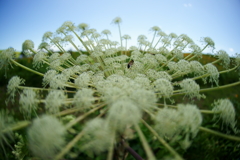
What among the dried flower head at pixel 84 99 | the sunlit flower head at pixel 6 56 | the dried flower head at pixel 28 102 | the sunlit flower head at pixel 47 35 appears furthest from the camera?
the sunlit flower head at pixel 47 35

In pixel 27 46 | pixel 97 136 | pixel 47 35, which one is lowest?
pixel 97 136

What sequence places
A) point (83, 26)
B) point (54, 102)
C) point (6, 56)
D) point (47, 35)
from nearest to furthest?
point (54, 102)
point (6, 56)
point (47, 35)
point (83, 26)

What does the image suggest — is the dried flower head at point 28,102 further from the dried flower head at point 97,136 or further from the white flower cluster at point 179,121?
the white flower cluster at point 179,121

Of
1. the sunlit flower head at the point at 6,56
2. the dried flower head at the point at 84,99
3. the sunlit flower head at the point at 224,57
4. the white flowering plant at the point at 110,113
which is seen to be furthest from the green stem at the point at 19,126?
the sunlit flower head at the point at 224,57

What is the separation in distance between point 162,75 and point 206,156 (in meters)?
1.90

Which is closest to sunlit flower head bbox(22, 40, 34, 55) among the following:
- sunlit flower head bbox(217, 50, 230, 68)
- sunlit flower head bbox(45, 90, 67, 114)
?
sunlit flower head bbox(45, 90, 67, 114)

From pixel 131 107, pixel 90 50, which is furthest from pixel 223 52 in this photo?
pixel 90 50

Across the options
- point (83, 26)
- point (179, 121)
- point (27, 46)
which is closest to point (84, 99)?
point (179, 121)

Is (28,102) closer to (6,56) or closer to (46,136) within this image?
(46,136)

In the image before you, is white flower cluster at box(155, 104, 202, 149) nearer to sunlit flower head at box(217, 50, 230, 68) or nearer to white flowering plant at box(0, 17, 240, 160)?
white flowering plant at box(0, 17, 240, 160)

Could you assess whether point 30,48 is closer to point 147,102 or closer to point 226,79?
point 147,102

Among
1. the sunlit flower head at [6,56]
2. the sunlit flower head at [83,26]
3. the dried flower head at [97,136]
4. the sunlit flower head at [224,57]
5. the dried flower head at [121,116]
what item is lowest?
the dried flower head at [97,136]

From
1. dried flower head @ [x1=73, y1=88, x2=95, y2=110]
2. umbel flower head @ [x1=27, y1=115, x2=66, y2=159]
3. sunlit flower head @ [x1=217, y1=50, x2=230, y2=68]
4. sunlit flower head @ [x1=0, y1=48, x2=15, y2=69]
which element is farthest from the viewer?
sunlit flower head @ [x1=217, y1=50, x2=230, y2=68]

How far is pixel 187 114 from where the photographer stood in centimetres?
95
